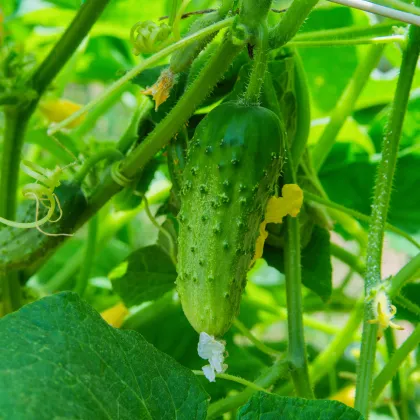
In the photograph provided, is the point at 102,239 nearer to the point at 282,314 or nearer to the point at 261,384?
the point at 282,314

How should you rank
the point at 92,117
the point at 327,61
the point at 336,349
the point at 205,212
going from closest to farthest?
the point at 205,212, the point at 336,349, the point at 92,117, the point at 327,61

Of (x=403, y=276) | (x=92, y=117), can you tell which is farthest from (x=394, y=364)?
(x=92, y=117)

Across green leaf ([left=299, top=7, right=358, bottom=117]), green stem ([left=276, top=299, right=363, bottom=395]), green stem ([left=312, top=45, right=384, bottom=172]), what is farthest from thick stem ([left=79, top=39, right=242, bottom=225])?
green leaf ([left=299, top=7, right=358, bottom=117])

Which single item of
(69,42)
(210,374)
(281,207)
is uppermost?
(69,42)

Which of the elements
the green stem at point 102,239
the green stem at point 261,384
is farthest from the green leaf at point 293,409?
the green stem at point 102,239

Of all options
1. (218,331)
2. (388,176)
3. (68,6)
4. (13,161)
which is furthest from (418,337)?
(68,6)

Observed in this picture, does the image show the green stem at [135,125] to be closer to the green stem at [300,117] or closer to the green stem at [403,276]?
the green stem at [300,117]
